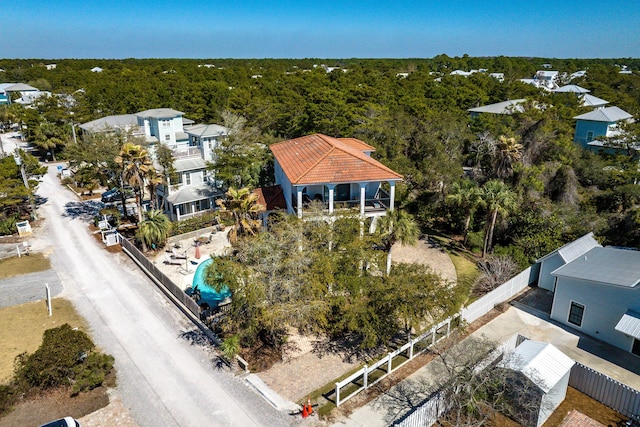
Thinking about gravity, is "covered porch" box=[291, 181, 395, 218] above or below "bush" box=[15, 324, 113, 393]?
above

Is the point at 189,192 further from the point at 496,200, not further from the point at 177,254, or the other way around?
the point at 496,200

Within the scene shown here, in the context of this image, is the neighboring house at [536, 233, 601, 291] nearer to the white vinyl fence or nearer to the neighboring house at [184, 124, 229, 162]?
the white vinyl fence

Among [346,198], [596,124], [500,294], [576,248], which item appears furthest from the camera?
[596,124]

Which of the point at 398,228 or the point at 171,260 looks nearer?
the point at 398,228

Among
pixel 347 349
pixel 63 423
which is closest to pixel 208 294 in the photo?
pixel 347 349

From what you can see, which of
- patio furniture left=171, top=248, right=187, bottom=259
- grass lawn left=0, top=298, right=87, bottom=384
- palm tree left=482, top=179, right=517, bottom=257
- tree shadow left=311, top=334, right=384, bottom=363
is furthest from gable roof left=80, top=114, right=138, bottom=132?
palm tree left=482, top=179, right=517, bottom=257

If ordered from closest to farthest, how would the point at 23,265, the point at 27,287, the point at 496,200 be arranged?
the point at 27,287, the point at 496,200, the point at 23,265

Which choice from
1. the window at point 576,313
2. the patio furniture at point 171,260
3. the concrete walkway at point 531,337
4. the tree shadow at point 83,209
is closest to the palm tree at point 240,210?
the patio furniture at point 171,260

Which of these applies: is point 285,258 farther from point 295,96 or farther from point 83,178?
point 295,96
